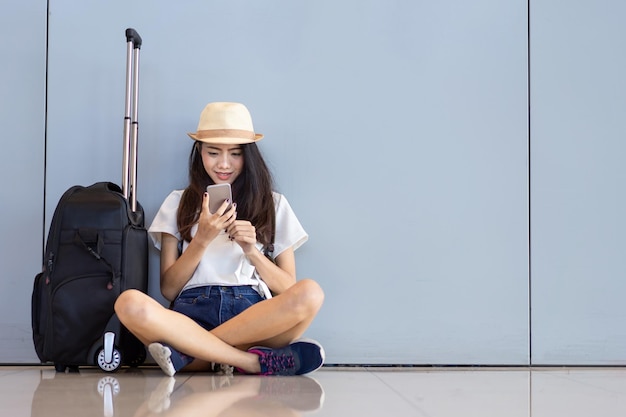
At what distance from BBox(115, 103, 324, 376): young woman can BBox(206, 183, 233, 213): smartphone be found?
0.02 meters

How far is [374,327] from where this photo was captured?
116 inches

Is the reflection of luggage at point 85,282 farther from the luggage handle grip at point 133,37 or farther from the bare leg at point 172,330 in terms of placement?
the luggage handle grip at point 133,37

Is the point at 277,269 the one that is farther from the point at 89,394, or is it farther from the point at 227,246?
the point at 89,394

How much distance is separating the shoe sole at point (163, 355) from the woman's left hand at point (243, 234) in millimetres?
465

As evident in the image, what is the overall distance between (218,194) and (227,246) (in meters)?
0.24

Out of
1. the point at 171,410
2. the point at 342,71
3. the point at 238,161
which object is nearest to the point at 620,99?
the point at 342,71

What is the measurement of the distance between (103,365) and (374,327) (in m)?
0.99

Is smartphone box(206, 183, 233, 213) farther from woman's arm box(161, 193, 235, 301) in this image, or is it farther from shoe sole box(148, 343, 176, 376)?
shoe sole box(148, 343, 176, 376)

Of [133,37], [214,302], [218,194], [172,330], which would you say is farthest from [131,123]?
[172,330]

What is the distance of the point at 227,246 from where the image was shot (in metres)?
2.80

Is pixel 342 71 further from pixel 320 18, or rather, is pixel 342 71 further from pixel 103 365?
pixel 103 365

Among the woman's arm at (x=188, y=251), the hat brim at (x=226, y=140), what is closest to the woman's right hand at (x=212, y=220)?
the woman's arm at (x=188, y=251)

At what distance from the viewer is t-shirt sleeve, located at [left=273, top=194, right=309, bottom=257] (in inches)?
112

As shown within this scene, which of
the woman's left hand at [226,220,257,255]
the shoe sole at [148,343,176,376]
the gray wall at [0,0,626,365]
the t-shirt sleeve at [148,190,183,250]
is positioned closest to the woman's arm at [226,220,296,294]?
the woman's left hand at [226,220,257,255]
